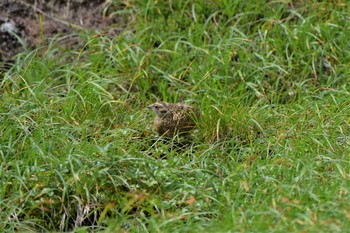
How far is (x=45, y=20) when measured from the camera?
26.7ft

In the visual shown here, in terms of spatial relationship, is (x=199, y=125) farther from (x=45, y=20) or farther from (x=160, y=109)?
(x=45, y=20)

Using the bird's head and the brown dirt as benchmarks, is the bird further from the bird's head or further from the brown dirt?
the brown dirt

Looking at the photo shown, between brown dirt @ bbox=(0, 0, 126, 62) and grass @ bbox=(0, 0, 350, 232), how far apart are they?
224mm

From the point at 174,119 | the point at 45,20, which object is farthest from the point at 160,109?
the point at 45,20

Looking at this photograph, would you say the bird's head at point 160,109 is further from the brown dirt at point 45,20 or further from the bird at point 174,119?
the brown dirt at point 45,20

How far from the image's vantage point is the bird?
20.5 feet

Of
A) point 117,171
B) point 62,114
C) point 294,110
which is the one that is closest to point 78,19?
point 62,114

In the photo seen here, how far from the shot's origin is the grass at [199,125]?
5.05 meters

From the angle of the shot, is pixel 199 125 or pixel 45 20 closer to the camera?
pixel 199 125

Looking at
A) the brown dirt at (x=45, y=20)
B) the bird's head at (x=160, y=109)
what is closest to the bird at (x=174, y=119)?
the bird's head at (x=160, y=109)

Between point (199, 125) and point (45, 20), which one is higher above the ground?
point (45, 20)

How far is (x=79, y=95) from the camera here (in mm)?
6477

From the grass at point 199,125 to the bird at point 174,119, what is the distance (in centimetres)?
9

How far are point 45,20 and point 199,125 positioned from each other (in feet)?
8.21
